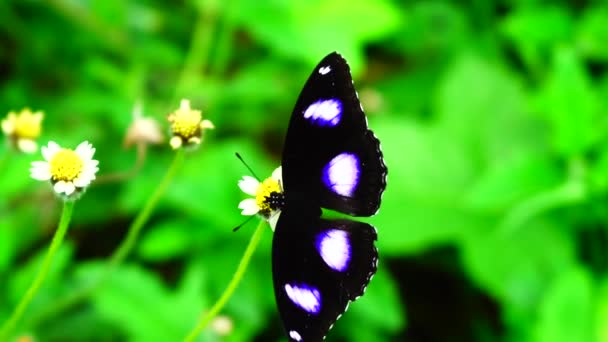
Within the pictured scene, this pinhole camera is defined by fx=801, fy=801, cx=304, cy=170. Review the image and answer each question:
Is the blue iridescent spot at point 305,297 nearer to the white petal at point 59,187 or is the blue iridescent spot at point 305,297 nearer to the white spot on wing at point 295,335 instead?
the white spot on wing at point 295,335

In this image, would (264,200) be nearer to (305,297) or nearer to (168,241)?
(305,297)

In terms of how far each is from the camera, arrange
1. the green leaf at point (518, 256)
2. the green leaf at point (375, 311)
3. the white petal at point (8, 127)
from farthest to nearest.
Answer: the green leaf at point (518, 256)
the green leaf at point (375, 311)
the white petal at point (8, 127)

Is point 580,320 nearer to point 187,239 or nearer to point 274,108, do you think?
point 187,239

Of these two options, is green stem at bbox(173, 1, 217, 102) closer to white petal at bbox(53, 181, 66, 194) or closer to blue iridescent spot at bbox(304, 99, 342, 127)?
blue iridescent spot at bbox(304, 99, 342, 127)

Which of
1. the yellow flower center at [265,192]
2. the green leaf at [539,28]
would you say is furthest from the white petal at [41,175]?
the green leaf at [539,28]

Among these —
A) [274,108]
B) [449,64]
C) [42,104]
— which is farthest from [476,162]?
[42,104]
